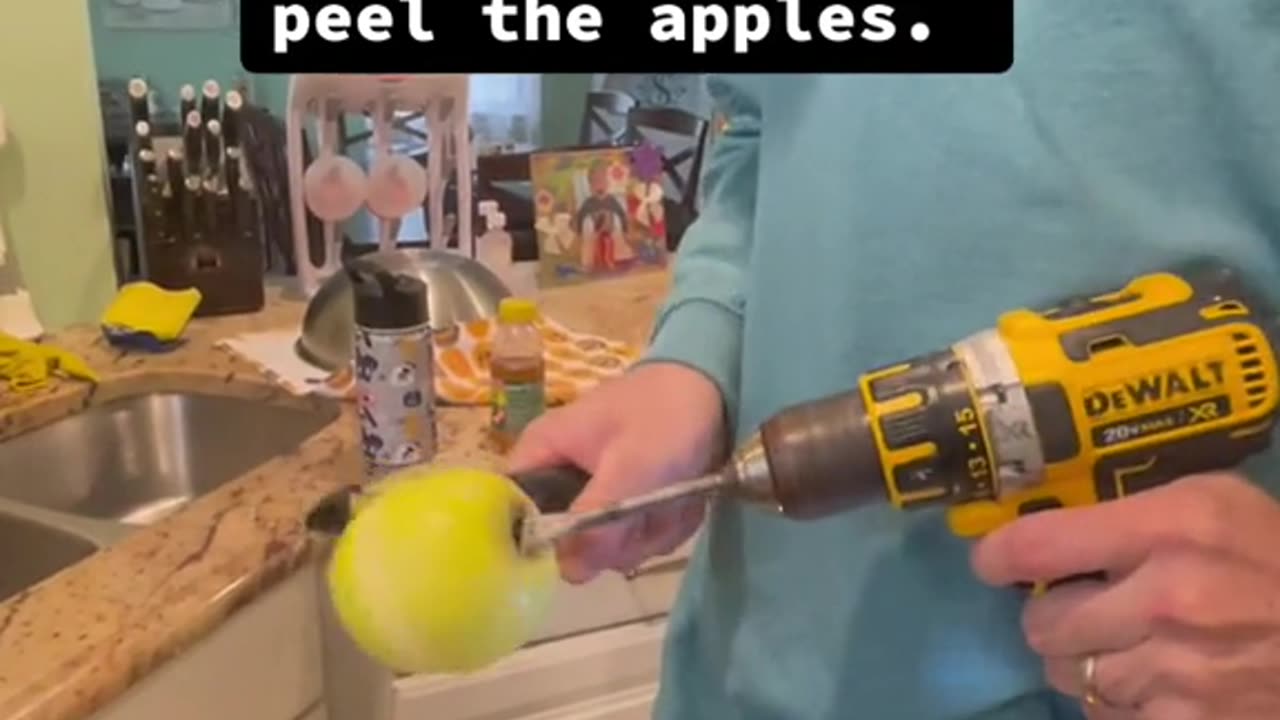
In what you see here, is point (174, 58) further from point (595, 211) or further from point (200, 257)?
point (595, 211)

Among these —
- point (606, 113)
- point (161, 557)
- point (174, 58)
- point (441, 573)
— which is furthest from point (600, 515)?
point (606, 113)

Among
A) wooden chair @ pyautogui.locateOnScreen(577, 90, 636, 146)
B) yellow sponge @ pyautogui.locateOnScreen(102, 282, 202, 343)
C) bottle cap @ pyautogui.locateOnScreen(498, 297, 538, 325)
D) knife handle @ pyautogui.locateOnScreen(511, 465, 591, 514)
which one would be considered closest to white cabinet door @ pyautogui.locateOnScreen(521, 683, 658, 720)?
bottle cap @ pyautogui.locateOnScreen(498, 297, 538, 325)

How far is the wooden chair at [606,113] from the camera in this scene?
215 cm

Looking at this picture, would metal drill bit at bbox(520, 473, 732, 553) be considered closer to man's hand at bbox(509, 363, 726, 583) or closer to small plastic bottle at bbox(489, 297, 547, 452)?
man's hand at bbox(509, 363, 726, 583)

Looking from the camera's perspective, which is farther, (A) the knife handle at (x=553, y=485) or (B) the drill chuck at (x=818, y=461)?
(A) the knife handle at (x=553, y=485)

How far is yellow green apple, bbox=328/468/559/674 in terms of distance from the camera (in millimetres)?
647

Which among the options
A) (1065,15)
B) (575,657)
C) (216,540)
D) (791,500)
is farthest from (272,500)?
(1065,15)

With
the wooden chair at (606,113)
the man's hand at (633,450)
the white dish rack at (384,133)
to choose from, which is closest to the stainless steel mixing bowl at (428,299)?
the white dish rack at (384,133)

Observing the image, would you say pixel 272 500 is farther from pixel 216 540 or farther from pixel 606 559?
pixel 606 559

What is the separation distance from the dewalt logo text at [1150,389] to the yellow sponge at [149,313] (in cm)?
110

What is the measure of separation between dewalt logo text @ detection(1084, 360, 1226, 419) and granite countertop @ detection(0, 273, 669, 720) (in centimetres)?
61

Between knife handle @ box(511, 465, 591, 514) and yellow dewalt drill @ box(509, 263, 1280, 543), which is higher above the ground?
yellow dewalt drill @ box(509, 263, 1280, 543)

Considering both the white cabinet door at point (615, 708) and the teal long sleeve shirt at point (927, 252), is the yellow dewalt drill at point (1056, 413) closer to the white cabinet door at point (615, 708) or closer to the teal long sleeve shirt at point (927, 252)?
the teal long sleeve shirt at point (927, 252)

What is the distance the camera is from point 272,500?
1153 mm
